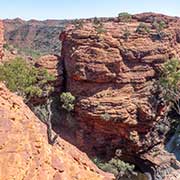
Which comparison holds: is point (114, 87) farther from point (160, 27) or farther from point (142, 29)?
point (160, 27)

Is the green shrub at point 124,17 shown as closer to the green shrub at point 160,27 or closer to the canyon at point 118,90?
the green shrub at point 160,27

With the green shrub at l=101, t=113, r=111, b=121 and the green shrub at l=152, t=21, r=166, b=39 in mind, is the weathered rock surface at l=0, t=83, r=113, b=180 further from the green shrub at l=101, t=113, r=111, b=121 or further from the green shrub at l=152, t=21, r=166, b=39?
the green shrub at l=152, t=21, r=166, b=39

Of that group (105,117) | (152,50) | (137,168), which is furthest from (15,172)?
(152,50)

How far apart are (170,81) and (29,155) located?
26.5 meters

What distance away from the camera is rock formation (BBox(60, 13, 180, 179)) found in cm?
3525

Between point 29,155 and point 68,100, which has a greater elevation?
point 29,155

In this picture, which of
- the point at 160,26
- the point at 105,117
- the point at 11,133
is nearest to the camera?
the point at 11,133

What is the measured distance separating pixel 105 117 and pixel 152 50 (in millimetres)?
8746

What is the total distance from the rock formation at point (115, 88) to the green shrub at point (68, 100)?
0.68 metres

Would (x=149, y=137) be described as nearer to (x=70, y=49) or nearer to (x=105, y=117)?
(x=105, y=117)

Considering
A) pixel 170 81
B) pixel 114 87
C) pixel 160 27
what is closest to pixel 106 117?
pixel 114 87

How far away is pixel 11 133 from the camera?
1212 centimetres

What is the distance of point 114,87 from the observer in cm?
3634

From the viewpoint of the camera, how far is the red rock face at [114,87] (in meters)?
35.2
